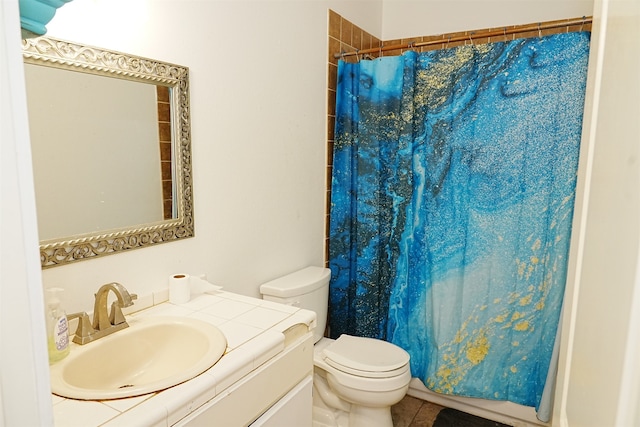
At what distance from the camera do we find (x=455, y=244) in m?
2.12

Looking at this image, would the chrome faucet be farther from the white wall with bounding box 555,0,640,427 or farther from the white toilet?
the white wall with bounding box 555,0,640,427

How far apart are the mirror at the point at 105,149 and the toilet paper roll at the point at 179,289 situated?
15 centimetres

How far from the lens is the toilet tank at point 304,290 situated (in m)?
1.88

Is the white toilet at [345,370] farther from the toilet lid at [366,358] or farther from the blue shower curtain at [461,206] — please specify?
the blue shower curtain at [461,206]

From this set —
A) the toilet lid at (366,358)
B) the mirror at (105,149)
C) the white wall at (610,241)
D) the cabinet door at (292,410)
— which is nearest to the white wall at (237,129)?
the mirror at (105,149)

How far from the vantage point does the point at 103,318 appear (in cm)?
118

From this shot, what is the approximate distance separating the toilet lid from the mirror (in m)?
0.91

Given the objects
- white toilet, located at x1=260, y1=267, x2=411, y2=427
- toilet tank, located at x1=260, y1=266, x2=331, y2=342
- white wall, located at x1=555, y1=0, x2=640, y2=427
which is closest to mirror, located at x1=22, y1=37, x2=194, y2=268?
toilet tank, located at x1=260, y1=266, x2=331, y2=342

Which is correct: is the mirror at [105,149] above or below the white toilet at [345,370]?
above

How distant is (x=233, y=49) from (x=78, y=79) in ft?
2.19

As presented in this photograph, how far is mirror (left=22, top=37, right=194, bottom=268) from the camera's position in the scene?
3.66 ft

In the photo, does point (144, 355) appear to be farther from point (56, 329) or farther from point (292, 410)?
point (292, 410)

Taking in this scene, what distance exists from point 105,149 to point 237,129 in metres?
0.57

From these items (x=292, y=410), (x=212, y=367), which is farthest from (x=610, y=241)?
(x=292, y=410)
